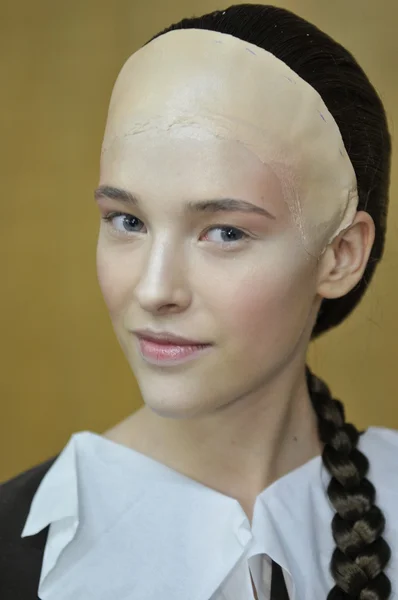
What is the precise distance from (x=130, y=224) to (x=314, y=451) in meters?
0.50

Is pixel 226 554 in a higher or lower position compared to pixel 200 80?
lower

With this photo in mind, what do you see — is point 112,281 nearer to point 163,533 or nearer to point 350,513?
point 163,533

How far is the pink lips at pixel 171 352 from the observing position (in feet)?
3.01

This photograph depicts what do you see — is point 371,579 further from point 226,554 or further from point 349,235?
point 349,235

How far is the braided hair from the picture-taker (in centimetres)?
97

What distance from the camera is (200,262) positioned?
90 centimetres

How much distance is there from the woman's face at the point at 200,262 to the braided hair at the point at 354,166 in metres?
0.17

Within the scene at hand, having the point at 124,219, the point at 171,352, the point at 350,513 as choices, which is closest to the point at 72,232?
the point at 124,219

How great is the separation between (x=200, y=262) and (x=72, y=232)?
1.80 feet

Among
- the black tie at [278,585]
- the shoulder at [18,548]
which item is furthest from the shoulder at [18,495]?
the black tie at [278,585]

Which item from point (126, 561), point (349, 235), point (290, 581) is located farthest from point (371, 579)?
point (349, 235)

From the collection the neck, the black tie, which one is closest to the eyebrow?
the neck

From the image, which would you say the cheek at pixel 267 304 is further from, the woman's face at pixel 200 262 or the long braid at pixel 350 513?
the long braid at pixel 350 513

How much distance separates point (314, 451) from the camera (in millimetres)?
1176
